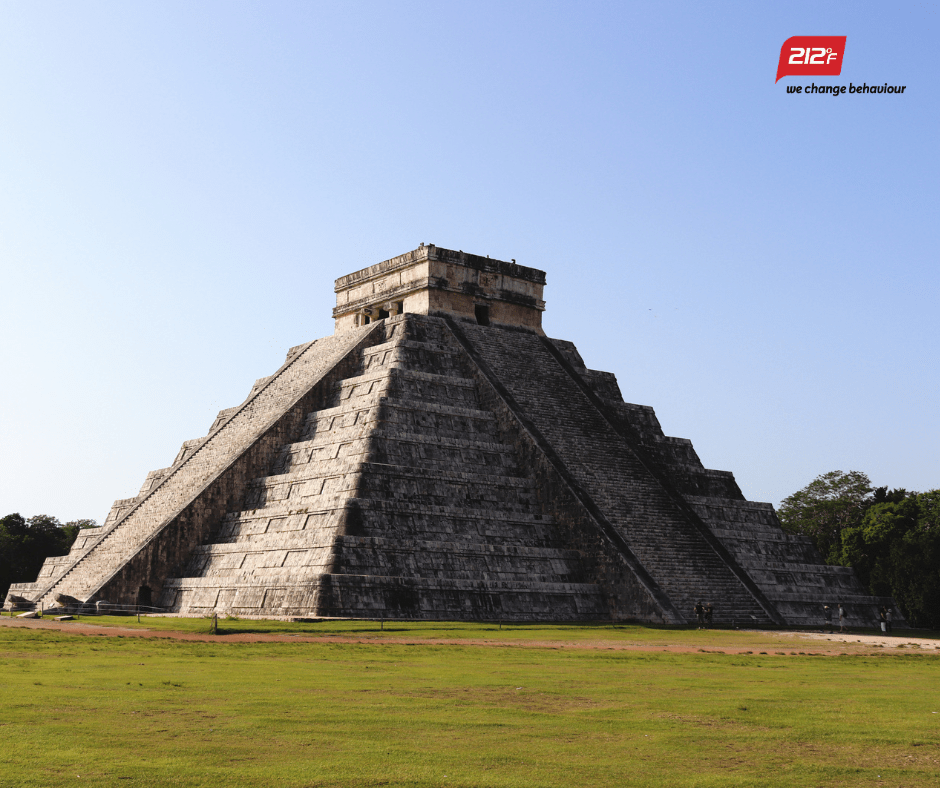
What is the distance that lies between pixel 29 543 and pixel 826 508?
39.1 meters

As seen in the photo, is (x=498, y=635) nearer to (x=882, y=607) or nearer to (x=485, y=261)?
(x=882, y=607)

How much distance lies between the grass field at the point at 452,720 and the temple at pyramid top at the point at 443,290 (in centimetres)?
1964

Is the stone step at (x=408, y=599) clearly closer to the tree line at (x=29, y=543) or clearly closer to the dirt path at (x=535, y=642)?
the dirt path at (x=535, y=642)

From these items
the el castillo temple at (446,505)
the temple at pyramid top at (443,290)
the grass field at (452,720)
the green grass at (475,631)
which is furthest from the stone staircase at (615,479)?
the grass field at (452,720)

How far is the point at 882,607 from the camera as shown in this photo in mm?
30391

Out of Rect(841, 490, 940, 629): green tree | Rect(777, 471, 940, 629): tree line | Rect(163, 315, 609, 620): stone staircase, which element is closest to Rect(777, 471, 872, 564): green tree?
Rect(777, 471, 940, 629): tree line

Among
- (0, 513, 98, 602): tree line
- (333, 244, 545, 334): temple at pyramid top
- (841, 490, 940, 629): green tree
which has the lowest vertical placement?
(0, 513, 98, 602): tree line

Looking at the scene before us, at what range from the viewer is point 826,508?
57.3 metres

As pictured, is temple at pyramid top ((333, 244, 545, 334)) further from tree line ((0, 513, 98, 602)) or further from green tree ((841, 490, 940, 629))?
tree line ((0, 513, 98, 602))

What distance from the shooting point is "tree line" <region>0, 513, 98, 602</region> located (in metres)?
46.8

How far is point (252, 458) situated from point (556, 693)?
65.3 ft

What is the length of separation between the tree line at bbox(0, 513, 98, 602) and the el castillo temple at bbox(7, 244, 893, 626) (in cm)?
1359

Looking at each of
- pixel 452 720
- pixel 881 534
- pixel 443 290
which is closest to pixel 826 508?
pixel 881 534

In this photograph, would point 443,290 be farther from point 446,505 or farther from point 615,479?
point 446,505
